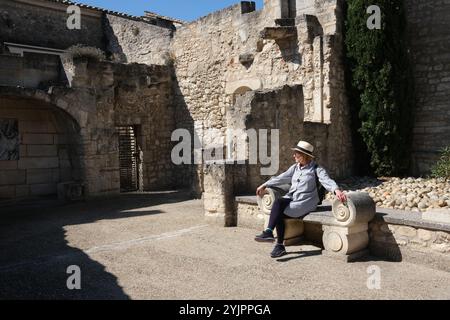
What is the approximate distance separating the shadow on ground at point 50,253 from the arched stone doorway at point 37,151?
1195mm

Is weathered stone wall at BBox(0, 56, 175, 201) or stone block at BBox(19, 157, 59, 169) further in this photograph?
stone block at BBox(19, 157, 59, 169)

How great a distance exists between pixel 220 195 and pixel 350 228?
8.94ft

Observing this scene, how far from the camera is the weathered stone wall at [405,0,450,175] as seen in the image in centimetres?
966

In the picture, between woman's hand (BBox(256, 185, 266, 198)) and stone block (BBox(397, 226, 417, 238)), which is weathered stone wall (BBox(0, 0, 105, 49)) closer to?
woman's hand (BBox(256, 185, 266, 198))

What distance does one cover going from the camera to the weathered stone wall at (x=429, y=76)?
966 centimetres

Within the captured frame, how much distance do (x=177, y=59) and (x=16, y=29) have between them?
237 inches

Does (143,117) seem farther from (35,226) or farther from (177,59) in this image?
(35,226)

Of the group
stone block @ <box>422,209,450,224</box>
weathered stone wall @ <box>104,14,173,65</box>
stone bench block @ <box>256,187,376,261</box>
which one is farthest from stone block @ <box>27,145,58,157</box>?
stone block @ <box>422,209,450,224</box>

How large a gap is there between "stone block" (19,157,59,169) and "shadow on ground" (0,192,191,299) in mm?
1503

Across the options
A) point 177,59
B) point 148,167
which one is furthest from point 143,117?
point 177,59

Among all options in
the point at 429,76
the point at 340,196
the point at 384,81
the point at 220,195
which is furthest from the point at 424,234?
the point at 429,76

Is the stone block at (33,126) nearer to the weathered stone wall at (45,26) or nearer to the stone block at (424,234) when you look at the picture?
the weathered stone wall at (45,26)

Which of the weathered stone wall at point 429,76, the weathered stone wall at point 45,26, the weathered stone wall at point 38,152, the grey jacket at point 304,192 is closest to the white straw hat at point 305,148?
the grey jacket at point 304,192

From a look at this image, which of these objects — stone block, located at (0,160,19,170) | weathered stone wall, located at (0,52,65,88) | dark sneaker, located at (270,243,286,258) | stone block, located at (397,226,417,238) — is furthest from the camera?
stone block, located at (0,160,19,170)
